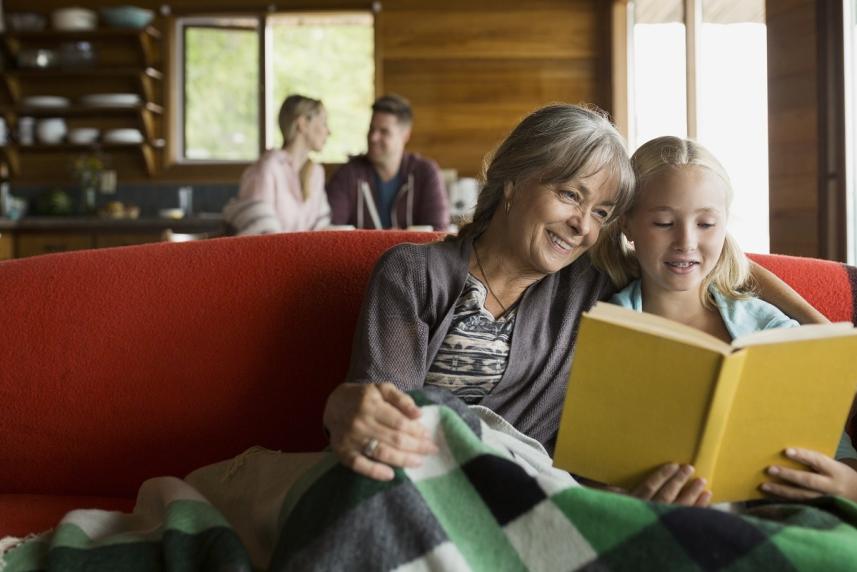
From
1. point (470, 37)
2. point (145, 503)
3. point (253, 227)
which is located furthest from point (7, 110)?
point (145, 503)

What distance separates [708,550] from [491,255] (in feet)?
2.24

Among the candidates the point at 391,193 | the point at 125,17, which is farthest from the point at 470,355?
the point at 125,17

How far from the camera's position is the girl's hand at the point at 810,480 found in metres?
1.30

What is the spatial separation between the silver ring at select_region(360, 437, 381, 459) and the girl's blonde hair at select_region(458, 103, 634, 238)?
0.59 m

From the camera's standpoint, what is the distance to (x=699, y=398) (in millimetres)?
1189

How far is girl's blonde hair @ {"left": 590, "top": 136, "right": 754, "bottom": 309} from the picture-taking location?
1.60m

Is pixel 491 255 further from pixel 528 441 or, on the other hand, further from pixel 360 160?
pixel 360 160

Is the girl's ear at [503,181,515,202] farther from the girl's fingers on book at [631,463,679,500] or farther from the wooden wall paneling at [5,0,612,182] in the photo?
the wooden wall paneling at [5,0,612,182]

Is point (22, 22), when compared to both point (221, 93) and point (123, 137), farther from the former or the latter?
point (221, 93)

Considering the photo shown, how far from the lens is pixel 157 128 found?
6.61 meters

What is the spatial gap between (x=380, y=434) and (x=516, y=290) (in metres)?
0.54

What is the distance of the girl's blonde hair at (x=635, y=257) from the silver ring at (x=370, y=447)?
0.67m

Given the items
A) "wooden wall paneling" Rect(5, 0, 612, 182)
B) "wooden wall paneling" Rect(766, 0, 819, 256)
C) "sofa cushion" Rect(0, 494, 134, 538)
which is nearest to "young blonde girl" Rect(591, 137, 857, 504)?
"sofa cushion" Rect(0, 494, 134, 538)

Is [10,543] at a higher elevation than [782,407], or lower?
lower
